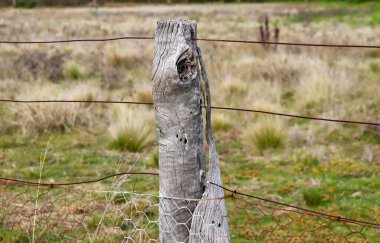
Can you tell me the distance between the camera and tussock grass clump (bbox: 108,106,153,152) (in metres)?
7.47

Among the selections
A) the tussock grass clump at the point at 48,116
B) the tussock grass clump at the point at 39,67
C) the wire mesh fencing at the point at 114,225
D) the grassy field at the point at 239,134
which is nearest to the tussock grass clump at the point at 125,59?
the grassy field at the point at 239,134

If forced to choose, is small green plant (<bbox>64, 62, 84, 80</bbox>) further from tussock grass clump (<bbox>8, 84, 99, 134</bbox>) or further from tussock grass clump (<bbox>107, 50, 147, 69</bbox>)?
tussock grass clump (<bbox>8, 84, 99, 134</bbox>)

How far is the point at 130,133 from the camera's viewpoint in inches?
296

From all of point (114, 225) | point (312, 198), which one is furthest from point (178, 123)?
point (312, 198)

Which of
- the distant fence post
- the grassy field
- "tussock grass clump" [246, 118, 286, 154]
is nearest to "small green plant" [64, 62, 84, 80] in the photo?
the grassy field

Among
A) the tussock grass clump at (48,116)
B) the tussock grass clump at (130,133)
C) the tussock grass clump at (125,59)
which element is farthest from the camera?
the tussock grass clump at (125,59)

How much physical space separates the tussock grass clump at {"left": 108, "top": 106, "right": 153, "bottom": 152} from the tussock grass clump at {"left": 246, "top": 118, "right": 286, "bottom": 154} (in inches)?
54.5

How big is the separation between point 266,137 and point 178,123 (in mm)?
5046

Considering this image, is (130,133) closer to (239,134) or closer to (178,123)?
(239,134)

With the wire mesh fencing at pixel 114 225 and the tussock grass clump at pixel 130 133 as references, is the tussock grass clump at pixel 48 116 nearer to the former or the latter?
the tussock grass clump at pixel 130 133

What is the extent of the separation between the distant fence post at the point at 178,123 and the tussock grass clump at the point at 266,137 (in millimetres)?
4920

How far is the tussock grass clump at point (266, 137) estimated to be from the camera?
297 inches

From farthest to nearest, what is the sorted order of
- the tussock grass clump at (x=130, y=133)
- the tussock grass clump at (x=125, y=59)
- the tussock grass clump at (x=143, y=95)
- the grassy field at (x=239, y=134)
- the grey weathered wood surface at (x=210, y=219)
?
1. the tussock grass clump at (x=125, y=59)
2. the tussock grass clump at (x=143, y=95)
3. the tussock grass clump at (x=130, y=133)
4. the grassy field at (x=239, y=134)
5. the grey weathered wood surface at (x=210, y=219)

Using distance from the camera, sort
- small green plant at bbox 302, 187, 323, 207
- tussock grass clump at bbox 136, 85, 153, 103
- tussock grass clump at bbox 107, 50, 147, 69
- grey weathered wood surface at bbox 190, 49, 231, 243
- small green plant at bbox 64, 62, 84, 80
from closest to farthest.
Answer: grey weathered wood surface at bbox 190, 49, 231, 243 < small green plant at bbox 302, 187, 323, 207 < tussock grass clump at bbox 136, 85, 153, 103 < small green plant at bbox 64, 62, 84, 80 < tussock grass clump at bbox 107, 50, 147, 69
